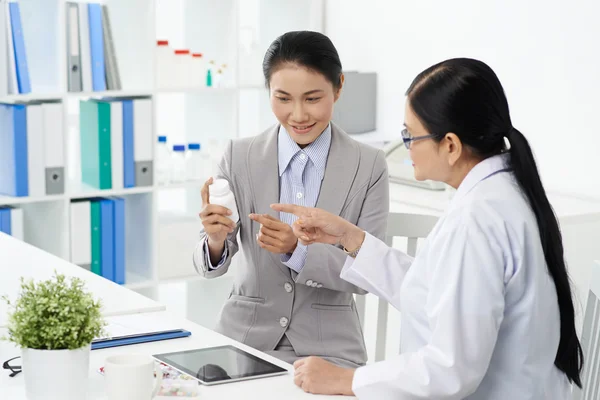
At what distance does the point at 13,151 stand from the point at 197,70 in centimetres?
82

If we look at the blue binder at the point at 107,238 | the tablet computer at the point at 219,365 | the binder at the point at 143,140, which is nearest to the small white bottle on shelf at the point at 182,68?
the binder at the point at 143,140

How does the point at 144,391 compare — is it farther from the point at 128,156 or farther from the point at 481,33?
the point at 481,33

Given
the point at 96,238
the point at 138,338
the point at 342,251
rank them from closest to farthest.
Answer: the point at 138,338 → the point at 342,251 → the point at 96,238

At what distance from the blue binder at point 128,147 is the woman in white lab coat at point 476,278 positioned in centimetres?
195

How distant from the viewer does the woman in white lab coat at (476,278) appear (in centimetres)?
129

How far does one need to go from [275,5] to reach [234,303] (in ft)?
6.79

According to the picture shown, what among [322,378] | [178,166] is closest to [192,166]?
[178,166]

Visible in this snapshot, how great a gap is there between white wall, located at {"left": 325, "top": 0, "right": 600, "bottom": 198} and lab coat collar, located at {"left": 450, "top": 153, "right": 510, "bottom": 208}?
5.83 ft

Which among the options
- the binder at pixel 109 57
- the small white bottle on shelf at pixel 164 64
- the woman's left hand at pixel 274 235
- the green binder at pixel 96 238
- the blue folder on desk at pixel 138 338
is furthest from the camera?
the small white bottle on shelf at pixel 164 64

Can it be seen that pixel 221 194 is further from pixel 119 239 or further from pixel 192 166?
pixel 192 166

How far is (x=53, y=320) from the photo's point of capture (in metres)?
1.22

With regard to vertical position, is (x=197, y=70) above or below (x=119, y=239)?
above

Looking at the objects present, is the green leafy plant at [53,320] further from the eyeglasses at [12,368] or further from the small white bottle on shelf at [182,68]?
the small white bottle on shelf at [182,68]

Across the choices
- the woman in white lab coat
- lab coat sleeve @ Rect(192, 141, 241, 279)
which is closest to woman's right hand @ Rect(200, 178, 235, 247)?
lab coat sleeve @ Rect(192, 141, 241, 279)
